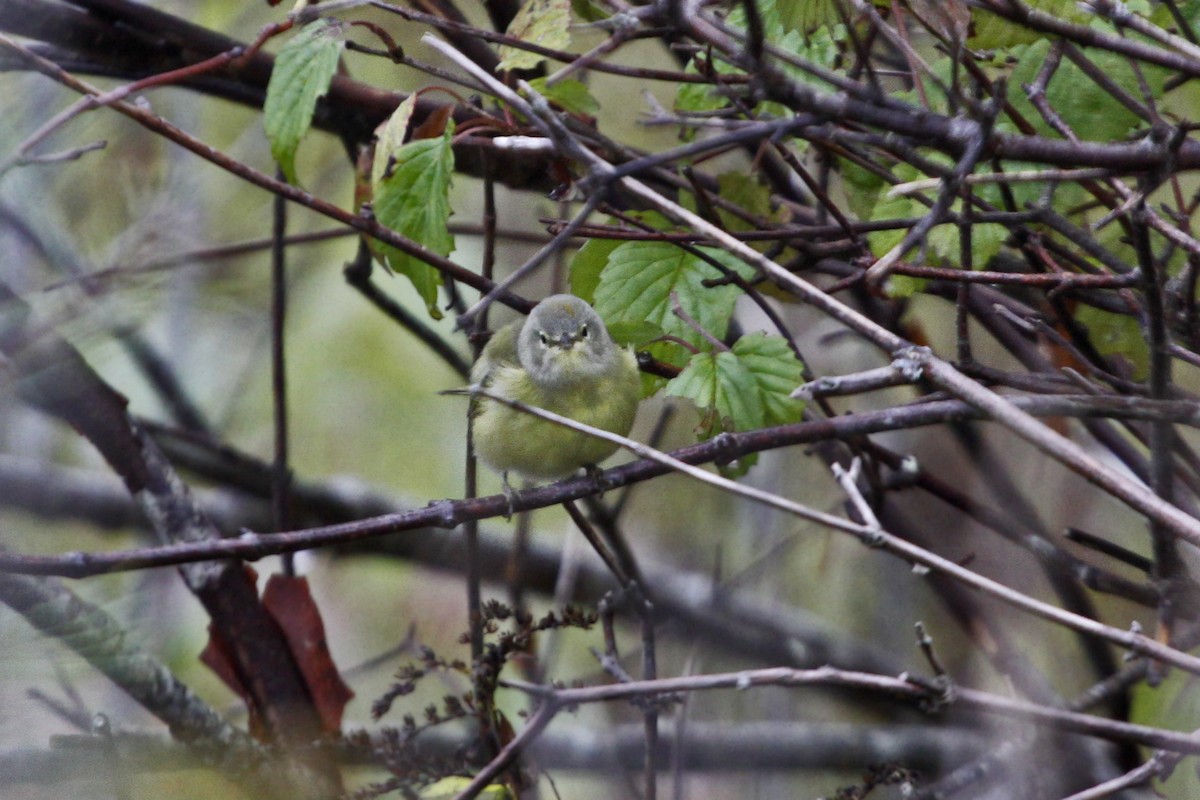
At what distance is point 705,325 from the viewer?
2559 mm

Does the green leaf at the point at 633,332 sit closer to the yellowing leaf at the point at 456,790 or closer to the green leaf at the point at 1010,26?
the green leaf at the point at 1010,26

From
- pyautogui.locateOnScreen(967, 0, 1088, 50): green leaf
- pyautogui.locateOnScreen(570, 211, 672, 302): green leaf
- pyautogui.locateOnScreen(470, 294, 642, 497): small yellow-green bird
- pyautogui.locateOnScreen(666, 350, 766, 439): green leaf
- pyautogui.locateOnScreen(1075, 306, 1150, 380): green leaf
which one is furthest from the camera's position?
pyautogui.locateOnScreen(470, 294, 642, 497): small yellow-green bird

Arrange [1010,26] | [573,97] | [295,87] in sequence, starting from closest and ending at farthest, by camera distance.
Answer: [1010,26] → [295,87] → [573,97]

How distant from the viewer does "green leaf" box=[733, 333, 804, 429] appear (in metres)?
2.26

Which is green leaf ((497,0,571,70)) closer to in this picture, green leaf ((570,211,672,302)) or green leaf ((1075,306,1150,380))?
green leaf ((570,211,672,302))

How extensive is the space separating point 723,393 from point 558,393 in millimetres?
989

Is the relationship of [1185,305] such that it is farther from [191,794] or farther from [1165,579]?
[191,794]

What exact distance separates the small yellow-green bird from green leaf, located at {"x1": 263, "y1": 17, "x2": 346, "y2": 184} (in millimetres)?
962

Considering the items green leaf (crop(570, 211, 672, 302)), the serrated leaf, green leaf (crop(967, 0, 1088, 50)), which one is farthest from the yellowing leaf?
green leaf (crop(967, 0, 1088, 50))

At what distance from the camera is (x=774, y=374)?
2.30m

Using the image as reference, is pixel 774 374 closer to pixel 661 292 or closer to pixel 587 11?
pixel 661 292

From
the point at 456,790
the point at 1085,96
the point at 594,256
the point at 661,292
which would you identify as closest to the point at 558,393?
the point at 594,256

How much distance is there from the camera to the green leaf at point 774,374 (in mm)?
2264

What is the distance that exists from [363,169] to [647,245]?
2.35ft
